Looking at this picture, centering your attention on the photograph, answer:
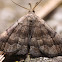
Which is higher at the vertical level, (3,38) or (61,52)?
(3,38)

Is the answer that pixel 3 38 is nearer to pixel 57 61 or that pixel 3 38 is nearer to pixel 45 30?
pixel 45 30

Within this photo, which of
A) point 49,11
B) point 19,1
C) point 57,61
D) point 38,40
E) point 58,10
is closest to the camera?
point 57,61

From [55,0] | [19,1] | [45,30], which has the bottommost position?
[45,30]

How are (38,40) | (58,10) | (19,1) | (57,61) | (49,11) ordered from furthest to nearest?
(19,1) < (58,10) < (49,11) < (38,40) < (57,61)

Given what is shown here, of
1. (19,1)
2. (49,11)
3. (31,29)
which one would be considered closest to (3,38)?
(31,29)

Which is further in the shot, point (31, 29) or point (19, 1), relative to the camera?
point (19, 1)
